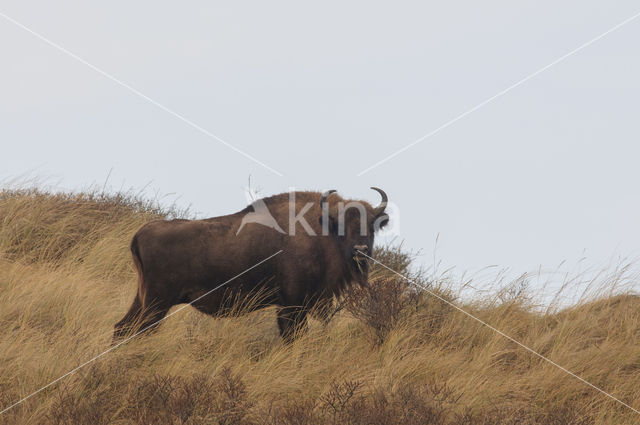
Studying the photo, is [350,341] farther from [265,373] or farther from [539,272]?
[539,272]

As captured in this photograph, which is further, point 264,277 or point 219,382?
point 264,277

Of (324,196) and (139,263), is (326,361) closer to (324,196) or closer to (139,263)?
(324,196)

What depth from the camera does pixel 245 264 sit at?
26.0ft

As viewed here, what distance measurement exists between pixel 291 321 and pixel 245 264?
2.67 ft

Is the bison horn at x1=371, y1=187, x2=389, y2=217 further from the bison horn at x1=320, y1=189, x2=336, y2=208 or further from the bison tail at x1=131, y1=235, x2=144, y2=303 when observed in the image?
the bison tail at x1=131, y1=235, x2=144, y2=303

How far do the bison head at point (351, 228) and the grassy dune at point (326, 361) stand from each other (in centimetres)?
49

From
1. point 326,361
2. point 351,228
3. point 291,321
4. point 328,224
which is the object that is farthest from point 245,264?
point 326,361

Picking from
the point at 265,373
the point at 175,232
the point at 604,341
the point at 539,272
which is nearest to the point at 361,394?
the point at 265,373

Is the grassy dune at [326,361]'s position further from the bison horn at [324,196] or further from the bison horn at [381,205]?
the bison horn at [324,196]

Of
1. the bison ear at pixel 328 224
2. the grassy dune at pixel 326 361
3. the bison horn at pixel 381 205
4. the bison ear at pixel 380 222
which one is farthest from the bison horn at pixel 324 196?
the grassy dune at pixel 326 361

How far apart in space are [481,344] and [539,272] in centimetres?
243

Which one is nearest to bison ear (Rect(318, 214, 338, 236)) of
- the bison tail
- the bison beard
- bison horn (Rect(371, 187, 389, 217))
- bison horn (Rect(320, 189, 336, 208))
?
the bison beard

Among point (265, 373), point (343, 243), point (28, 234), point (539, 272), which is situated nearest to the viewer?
point (265, 373)

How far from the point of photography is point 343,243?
835cm
